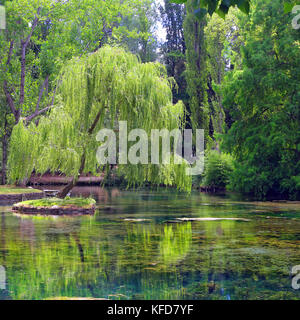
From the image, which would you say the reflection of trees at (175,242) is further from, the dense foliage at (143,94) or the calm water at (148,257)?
the dense foliage at (143,94)

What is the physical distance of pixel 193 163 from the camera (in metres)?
42.6

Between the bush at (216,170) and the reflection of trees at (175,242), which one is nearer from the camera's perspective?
the reflection of trees at (175,242)

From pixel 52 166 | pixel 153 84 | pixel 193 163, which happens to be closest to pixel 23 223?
pixel 52 166

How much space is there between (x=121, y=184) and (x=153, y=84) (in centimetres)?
2579

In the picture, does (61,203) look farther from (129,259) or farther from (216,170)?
(216,170)

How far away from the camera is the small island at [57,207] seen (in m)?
21.5

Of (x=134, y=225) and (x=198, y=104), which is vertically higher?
(x=198, y=104)

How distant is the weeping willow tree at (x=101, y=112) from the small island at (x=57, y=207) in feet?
3.76

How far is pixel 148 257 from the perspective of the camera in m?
11.9

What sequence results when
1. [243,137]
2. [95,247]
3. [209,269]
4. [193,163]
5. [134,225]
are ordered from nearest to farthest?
[209,269] → [95,247] → [134,225] → [243,137] → [193,163]

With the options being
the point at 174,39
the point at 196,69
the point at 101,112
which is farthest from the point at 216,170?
the point at 174,39

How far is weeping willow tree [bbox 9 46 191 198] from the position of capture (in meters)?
21.2

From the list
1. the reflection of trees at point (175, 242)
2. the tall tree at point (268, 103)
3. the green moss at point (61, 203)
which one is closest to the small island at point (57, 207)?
the green moss at point (61, 203)
